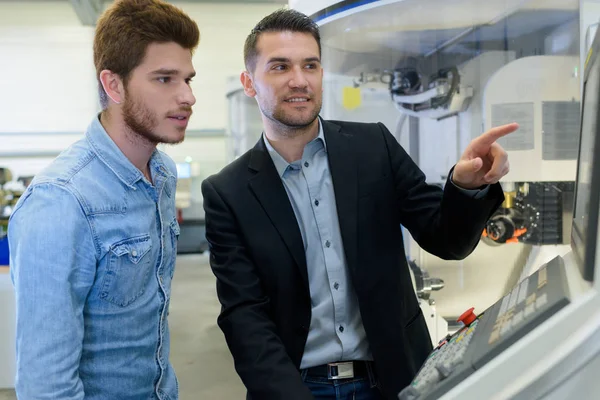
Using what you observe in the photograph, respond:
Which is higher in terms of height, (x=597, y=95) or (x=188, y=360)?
(x=597, y=95)

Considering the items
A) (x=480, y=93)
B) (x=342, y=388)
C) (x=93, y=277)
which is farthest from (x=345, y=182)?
(x=480, y=93)

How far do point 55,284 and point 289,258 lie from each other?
17.8 inches

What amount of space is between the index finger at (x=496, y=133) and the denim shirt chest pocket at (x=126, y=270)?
1.91 feet

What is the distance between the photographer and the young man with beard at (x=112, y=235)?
838mm

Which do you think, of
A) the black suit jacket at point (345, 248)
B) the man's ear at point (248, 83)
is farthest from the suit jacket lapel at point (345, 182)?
the man's ear at point (248, 83)

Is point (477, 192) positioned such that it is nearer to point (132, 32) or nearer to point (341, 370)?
point (341, 370)

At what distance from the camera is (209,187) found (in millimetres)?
1226

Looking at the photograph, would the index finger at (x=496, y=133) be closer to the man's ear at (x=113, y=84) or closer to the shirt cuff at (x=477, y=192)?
the shirt cuff at (x=477, y=192)

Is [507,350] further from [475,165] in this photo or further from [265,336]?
[265,336]

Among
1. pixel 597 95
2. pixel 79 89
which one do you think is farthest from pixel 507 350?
pixel 79 89

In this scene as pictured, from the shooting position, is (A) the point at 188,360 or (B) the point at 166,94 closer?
(B) the point at 166,94

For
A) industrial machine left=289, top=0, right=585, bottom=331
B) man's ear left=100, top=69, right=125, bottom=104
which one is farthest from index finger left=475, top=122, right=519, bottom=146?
industrial machine left=289, top=0, right=585, bottom=331

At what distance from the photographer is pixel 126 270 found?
0.95 meters


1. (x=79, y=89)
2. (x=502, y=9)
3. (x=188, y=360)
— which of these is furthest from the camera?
(x=79, y=89)
